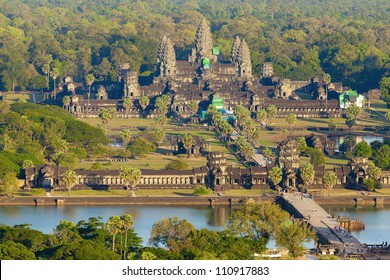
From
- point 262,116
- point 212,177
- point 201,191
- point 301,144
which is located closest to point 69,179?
point 201,191

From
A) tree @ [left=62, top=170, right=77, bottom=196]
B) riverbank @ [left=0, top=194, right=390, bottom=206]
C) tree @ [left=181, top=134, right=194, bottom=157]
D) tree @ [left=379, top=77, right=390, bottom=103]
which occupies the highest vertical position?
tree @ [left=379, top=77, right=390, bottom=103]

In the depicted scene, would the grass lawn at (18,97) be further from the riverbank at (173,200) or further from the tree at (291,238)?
the tree at (291,238)

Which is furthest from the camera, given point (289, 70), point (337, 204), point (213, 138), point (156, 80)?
point (289, 70)

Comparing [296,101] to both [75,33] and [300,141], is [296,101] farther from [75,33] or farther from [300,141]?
[75,33]

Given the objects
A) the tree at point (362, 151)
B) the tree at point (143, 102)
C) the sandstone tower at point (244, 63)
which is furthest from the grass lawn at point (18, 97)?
the tree at point (362, 151)

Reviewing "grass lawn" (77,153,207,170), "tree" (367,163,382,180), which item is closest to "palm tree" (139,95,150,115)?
"grass lawn" (77,153,207,170)

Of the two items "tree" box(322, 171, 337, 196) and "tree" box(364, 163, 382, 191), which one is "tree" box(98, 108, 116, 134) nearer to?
"tree" box(364, 163, 382, 191)

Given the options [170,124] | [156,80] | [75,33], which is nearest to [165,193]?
[170,124]
